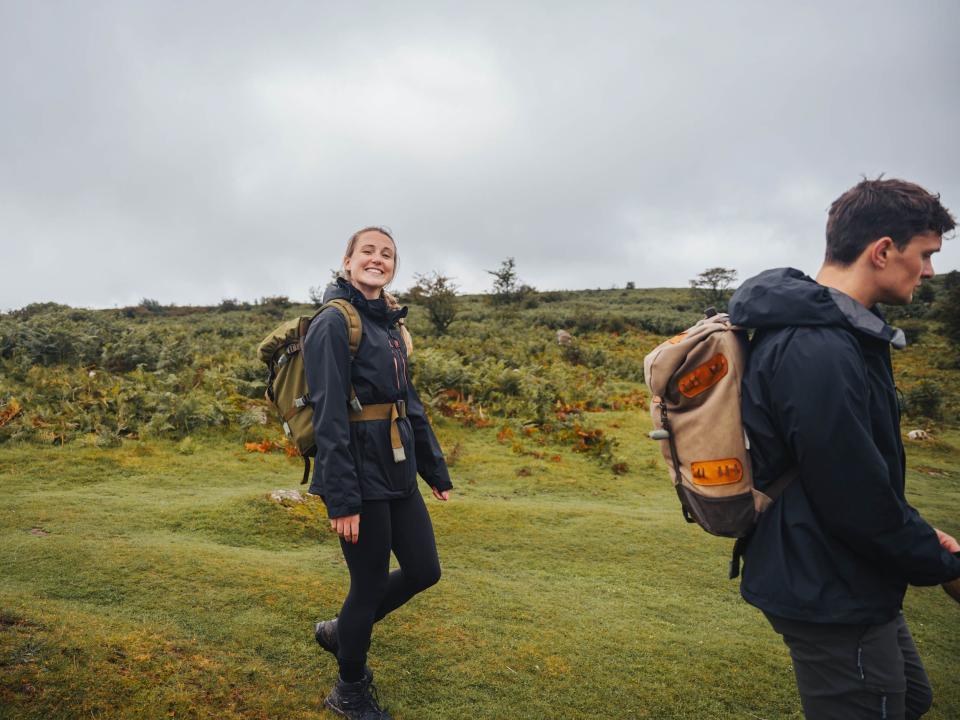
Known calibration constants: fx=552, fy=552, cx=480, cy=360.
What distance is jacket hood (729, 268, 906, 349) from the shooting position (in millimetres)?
2021

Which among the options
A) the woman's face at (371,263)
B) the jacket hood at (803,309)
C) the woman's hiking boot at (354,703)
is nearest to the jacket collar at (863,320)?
the jacket hood at (803,309)

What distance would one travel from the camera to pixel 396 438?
313 cm

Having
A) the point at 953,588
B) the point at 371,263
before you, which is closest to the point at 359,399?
the point at 371,263

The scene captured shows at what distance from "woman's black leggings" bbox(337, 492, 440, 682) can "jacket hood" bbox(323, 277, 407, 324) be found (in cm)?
111

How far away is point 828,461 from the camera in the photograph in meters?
1.94

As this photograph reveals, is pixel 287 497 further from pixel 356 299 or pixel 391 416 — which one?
pixel 356 299

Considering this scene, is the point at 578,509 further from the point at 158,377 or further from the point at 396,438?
the point at 158,377

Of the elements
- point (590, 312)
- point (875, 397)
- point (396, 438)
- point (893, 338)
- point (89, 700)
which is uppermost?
point (590, 312)

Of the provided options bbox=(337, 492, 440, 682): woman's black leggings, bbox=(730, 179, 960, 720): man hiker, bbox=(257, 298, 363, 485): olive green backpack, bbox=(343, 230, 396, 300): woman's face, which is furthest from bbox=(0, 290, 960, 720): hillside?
bbox=(343, 230, 396, 300): woman's face

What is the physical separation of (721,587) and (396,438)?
13.8ft

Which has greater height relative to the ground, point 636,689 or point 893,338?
point 893,338

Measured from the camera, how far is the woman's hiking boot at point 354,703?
123 inches

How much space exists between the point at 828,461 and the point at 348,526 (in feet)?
7.17

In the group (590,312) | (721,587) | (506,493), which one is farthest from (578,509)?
(590,312)
